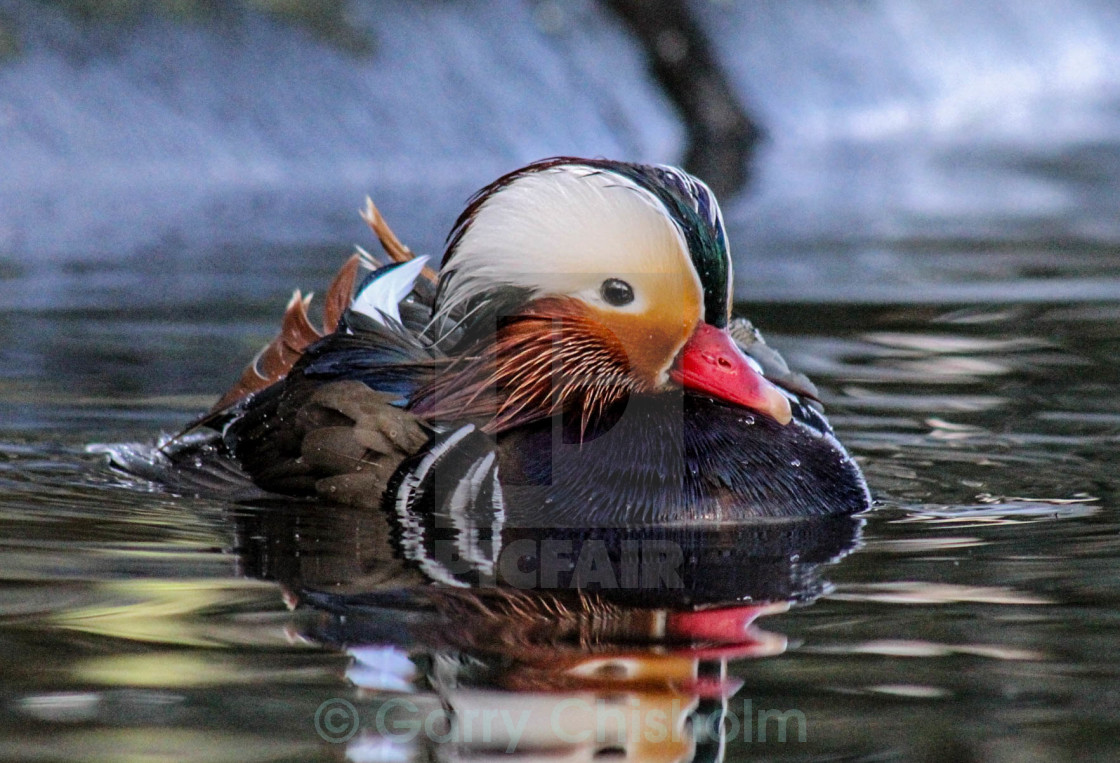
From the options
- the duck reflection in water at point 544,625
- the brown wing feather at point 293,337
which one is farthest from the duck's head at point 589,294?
the brown wing feather at point 293,337

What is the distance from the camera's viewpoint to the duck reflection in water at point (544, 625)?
325 cm

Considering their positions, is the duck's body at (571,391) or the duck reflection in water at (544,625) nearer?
the duck reflection in water at (544,625)

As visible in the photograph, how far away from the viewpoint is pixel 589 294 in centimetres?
503

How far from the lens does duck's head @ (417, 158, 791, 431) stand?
4.80 metres

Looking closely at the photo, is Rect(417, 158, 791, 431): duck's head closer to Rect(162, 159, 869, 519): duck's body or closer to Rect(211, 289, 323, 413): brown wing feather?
Rect(162, 159, 869, 519): duck's body

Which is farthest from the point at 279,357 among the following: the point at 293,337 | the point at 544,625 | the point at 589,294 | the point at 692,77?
the point at 692,77

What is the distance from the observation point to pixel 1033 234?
1110 centimetres

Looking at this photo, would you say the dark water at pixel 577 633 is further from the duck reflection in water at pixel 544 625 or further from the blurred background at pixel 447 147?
the blurred background at pixel 447 147

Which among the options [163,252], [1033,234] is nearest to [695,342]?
[163,252]

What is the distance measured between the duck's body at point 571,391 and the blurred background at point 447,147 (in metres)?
3.56

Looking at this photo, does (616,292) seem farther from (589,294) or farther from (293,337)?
(293,337)

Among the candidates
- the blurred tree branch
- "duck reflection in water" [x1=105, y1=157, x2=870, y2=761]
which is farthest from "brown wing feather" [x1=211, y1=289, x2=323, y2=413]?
the blurred tree branch

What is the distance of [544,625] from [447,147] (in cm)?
898

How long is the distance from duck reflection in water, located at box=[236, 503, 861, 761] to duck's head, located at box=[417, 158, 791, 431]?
41 cm
